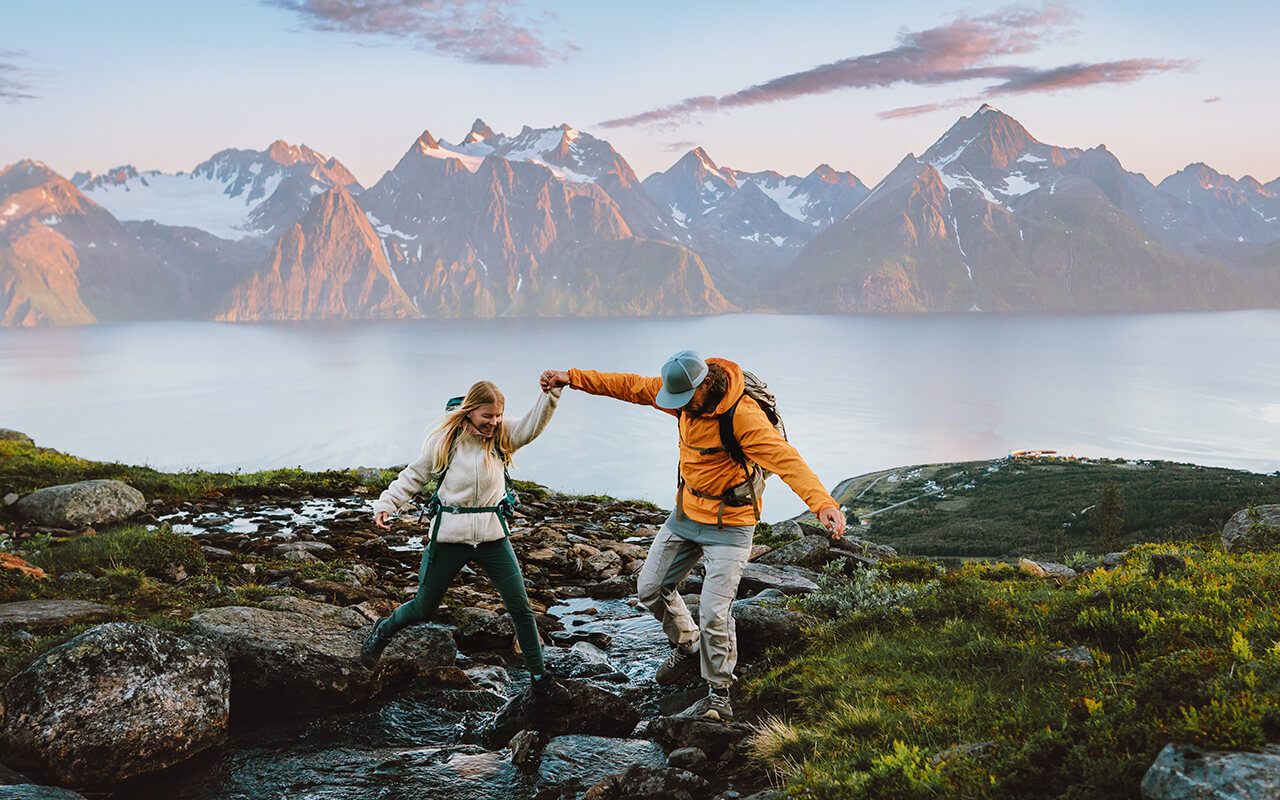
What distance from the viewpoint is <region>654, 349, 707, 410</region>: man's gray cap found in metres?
7.38

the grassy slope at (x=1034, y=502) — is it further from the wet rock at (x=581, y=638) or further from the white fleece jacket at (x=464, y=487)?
the white fleece jacket at (x=464, y=487)

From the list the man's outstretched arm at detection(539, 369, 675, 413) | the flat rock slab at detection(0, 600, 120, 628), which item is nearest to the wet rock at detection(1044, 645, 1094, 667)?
the man's outstretched arm at detection(539, 369, 675, 413)

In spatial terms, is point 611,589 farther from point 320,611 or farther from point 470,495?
point 470,495

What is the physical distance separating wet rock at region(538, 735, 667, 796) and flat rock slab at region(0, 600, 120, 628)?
5.71 meters

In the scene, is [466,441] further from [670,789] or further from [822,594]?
[822,594]

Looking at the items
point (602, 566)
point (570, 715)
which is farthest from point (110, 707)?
point (602, 566)

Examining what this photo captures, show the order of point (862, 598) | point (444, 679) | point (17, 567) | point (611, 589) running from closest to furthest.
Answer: point (444, 679) < point (862, 598) < point (17, 567) < point (611, 589)

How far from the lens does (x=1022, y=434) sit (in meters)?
156

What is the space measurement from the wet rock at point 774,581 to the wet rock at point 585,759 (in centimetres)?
423

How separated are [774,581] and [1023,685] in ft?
17.0

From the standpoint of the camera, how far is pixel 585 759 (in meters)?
7.05

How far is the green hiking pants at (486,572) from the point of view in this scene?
→ 769 cm

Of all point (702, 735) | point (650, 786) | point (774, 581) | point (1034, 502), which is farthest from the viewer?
point (1034, 502)

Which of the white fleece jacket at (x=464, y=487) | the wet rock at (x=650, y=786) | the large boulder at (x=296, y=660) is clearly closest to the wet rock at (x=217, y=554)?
the large boulder at (x=296, y=660)
